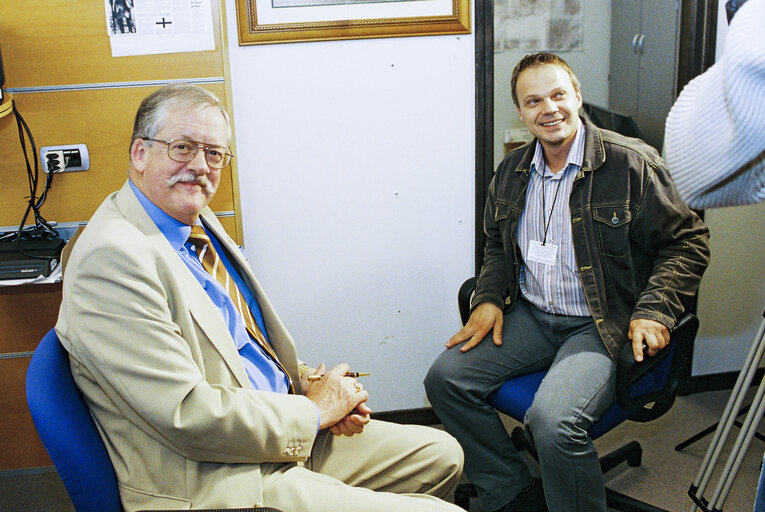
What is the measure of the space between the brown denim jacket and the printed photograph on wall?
178 centimetres

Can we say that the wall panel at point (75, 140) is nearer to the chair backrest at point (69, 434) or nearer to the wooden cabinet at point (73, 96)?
the wooden cabinet at point (73, 96)

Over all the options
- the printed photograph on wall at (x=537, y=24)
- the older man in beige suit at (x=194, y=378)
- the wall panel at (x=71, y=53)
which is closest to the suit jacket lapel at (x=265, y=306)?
the older man in beige suit at (x=194, y=378)

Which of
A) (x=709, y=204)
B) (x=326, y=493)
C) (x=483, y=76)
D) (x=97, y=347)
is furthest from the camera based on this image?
(x=483, y=76)

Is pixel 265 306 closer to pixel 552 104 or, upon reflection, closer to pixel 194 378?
pixel 194 378

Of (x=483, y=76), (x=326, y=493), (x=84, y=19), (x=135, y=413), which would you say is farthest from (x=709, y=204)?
(x=84, y=19)

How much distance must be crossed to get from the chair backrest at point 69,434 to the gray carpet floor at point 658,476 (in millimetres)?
1285

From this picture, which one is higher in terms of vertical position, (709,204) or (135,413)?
(709,204)

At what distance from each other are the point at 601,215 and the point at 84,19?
6.05 feet

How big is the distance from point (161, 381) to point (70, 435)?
19 centimetres

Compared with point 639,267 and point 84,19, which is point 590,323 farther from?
point 84,19

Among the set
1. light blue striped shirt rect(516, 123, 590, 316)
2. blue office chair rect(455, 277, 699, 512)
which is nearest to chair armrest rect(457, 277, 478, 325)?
light blue striped shirt rect(516, 123, 590, 316)

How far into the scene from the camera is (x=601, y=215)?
2.14m

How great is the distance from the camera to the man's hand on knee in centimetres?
227

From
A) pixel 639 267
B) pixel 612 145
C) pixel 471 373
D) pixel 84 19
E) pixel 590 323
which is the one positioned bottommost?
pixel 471 373
